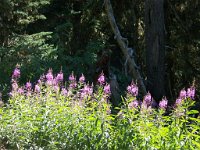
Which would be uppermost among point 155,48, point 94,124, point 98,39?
point 98,39

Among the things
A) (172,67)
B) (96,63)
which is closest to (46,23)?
(96,63)

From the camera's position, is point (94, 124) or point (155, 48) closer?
point (94, 124)

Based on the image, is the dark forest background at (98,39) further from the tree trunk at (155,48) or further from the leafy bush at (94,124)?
the leafy bush at (94,124)

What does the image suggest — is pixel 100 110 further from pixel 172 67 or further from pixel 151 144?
pixel 172 67

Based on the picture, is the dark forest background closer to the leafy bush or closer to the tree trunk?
the tree trunk

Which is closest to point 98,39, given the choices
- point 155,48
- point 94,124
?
point 155,48

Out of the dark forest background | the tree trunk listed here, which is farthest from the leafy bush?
the tree trunk

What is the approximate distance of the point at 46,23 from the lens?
12.6m

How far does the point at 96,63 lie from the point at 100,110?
16.8ft

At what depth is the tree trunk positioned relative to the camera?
33.8ft

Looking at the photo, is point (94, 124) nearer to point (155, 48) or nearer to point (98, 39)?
point (155, 48)

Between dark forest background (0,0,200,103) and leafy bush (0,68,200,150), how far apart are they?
391 cm

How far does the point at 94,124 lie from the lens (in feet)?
16.5

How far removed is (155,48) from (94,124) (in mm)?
5650
